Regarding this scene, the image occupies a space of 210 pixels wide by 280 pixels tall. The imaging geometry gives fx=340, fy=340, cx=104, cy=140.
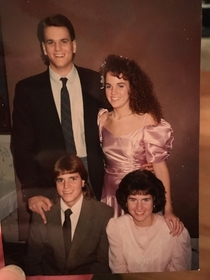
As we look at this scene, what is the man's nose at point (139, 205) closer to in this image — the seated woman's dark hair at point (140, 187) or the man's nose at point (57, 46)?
the seated woman's dark hair at point (140, 187)

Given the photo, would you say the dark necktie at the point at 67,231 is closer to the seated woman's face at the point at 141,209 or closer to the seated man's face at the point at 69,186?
the seated man's face at the point at 69,186

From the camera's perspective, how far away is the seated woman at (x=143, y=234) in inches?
30.4

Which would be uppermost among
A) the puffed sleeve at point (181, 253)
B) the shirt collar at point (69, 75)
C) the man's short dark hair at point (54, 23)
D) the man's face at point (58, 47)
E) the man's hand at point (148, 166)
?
the man's short dark hair at point (54, 23)

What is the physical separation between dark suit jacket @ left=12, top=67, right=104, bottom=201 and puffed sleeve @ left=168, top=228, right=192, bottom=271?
0.71 ft

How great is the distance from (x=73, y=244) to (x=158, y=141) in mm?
312

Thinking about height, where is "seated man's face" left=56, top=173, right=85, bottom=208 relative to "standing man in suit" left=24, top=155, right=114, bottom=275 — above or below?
above

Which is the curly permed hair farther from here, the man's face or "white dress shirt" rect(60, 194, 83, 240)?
"white dress shirt" rect(60, 194, 83, 240)

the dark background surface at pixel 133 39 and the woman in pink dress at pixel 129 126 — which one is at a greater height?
the dark background surface at pixel 133 39

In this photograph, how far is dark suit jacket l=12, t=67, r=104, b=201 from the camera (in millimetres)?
743

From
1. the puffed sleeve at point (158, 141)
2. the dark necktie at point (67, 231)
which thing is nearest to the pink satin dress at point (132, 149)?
the puffed sleeve at point (158, 141)

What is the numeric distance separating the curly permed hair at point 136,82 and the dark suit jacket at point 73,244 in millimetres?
238

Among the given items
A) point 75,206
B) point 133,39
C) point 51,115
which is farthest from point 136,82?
point 75,206

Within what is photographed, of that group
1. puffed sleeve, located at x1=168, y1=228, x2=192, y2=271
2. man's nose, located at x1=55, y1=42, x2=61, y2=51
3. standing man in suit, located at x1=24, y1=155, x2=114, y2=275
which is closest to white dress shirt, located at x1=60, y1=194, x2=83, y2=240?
standing man in suit, located at x1=24, y1=155, x2=114, y2=275

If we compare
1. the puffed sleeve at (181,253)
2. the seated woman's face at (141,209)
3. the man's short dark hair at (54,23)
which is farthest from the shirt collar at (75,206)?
the man's short dark hair at (54,23)
